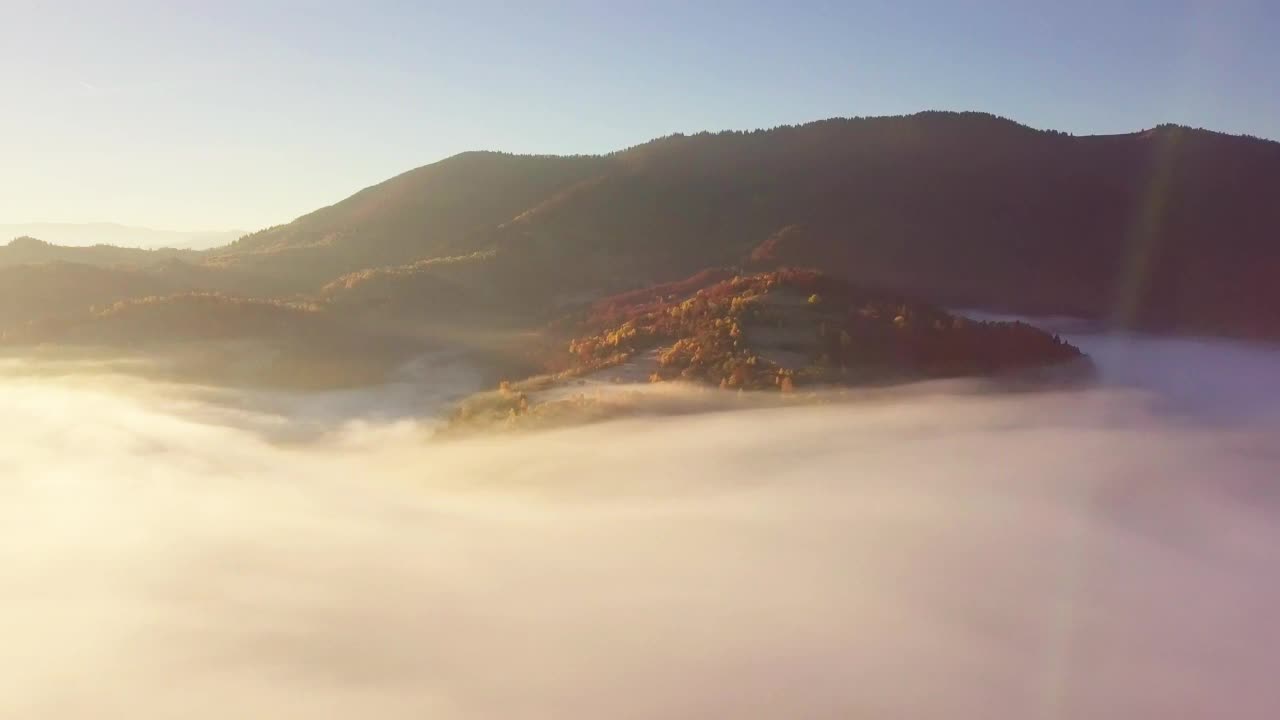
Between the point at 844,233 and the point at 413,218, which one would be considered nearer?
the point at 844,233

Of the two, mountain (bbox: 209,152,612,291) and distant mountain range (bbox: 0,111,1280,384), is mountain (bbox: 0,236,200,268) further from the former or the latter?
mountain (bbox: 209,152,612,291)

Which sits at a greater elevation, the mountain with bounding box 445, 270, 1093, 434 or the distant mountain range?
the distant mountain range

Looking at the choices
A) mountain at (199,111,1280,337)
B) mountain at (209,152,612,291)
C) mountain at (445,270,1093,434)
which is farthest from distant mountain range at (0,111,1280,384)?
mountain at (445,270,1093,434)

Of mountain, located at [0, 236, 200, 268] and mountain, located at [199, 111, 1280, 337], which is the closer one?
mountain, located at [199, 111, 1280, 337]

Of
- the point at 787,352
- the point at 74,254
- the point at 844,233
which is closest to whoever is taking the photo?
the point at 787,352

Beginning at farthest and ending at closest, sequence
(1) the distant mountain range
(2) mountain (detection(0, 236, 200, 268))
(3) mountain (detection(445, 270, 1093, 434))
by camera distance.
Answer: (2) mountain (detection(0, 236, 200, 268)) → (1) the distant mountain range → (3) mountain (detection(445, 270, 1093, 434))

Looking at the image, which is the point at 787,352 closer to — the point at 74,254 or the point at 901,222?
the point at 901,222

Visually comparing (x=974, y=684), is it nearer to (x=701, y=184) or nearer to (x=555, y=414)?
(x=555, y=414)

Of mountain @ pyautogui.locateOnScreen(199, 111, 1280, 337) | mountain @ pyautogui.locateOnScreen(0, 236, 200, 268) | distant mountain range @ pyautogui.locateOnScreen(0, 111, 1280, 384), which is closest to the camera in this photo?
distant mountain range @ pyautogui.locateOnScreen(0, 111, 1280, 384)

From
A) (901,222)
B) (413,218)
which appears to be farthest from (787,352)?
(413,218)
